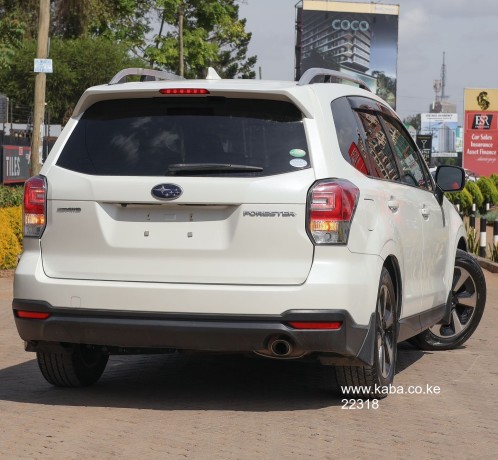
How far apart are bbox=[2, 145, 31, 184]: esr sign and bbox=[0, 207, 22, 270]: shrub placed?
1361 centimetres

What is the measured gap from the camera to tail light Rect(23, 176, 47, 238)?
293 inches

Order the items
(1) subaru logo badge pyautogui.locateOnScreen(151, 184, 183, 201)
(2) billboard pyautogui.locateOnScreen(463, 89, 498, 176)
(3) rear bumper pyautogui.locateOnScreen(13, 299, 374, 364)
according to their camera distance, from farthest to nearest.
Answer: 1. (2) billboard pyautogui.locateOnScreen(463, 89, 498, 176)
2. (1) subaru logo badge pyautogui.locateOnScreen(151, 184, 183, 201)
3. (3) rear bumper pyautogui.locateOnScreen(13, 299, 374, 364)

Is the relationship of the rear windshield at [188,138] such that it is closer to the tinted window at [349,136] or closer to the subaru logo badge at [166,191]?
the subaru logo badge at [166,191]

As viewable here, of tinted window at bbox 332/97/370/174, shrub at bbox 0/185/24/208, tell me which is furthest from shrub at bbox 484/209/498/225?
tinted window at bbox 332/97/370/174

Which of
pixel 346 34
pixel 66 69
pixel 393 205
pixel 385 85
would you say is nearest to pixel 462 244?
pixel 393 205

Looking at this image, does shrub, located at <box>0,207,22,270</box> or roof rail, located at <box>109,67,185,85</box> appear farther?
shrub, located at <box>0,207,22,270</box>

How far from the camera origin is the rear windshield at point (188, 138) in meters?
7.17

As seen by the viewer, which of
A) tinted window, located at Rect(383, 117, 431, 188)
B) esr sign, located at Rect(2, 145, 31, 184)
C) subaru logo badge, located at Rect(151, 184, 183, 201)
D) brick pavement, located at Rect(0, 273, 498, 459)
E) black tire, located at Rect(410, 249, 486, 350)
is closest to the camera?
brick pavement, located at Rect(0, 273, 498, 459)

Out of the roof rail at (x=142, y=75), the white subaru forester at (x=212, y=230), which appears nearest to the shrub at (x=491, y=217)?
the roof rail at (x=142, y=75)

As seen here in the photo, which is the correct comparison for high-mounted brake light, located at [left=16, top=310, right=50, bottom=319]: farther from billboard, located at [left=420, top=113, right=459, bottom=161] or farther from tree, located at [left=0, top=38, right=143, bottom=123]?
billboard, located at [left=420, top=113, right=459, bottom=161]

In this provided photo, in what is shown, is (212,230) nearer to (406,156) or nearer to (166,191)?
(166,191)

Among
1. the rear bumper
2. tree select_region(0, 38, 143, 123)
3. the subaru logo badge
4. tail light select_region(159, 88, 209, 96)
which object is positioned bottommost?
the rear bumper

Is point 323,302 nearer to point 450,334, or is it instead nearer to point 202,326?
point 202,326

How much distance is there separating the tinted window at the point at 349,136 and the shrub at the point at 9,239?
1022 cm
